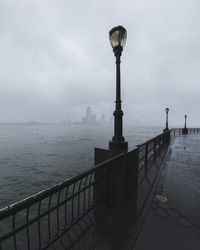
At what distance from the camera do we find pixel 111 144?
3666mm

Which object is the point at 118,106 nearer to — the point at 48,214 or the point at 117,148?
the point at 117,148

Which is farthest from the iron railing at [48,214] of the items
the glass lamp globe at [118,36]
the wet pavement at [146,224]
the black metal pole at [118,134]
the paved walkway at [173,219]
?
the glass lamp globe at [118,36]

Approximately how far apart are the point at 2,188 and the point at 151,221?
8525 millimetres

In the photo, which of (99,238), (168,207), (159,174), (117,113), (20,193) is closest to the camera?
(99,238)

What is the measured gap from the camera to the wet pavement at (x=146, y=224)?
2.44 metres

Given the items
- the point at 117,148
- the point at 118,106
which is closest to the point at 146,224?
the point at 117,148

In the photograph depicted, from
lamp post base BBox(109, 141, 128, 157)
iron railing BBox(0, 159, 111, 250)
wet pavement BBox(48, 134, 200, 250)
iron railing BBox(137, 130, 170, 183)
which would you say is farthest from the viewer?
iron railing BBox(137, 130, 170, 183)

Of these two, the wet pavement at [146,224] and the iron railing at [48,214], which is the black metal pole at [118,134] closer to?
the iron railing at [48,214]

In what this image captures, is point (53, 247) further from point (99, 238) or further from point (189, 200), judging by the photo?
point (189, 200)

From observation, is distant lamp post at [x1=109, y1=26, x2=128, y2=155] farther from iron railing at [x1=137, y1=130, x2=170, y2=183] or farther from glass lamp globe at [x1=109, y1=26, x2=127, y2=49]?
iron railing at [x1=137, y1=130, x2=170, y2=183]

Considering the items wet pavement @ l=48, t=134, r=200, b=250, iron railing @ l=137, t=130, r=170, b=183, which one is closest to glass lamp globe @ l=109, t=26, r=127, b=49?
iron railing @ l=137, t=130, r=170, b=183

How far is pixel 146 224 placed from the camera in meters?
2.92

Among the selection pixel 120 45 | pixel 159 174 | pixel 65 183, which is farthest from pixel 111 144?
pixel 159 174

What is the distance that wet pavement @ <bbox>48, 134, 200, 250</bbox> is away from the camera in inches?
96.2
